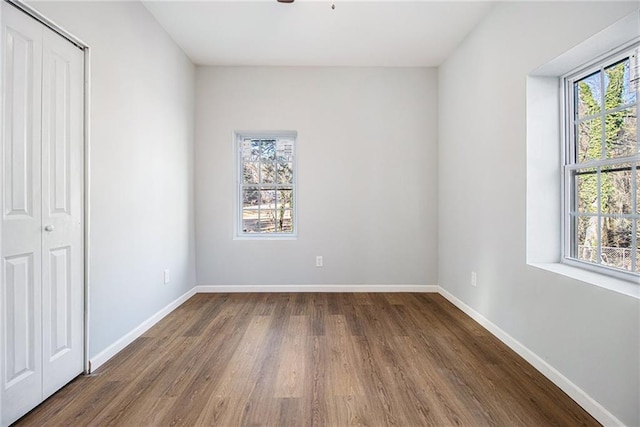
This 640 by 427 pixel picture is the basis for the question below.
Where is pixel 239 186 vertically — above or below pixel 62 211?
above

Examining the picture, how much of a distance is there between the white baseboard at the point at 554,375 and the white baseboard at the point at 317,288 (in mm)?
989

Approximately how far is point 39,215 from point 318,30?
2735 millimetres

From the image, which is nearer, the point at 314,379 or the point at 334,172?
the point at 314,379

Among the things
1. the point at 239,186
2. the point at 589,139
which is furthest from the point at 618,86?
the point at 239,186

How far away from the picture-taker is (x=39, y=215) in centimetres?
183

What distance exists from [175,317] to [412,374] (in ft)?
7.52

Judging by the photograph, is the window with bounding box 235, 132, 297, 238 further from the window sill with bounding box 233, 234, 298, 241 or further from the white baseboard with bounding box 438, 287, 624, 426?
the white baseboard with bounding box 438, 287, 624, 426

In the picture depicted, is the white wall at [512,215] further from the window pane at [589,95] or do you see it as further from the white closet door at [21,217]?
the white closet door at [21,217]

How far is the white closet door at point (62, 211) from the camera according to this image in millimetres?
1875

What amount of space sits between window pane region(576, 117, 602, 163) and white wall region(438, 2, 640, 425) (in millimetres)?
322

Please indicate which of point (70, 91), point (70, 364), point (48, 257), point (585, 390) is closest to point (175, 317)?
point (70, 364)

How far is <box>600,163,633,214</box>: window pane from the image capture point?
185 centimetres

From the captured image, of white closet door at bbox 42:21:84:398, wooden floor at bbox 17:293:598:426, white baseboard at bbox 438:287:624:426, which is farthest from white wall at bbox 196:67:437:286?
white closet door at bbox 42:21:84:398

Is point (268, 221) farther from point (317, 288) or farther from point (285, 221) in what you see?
point (317, 288)
